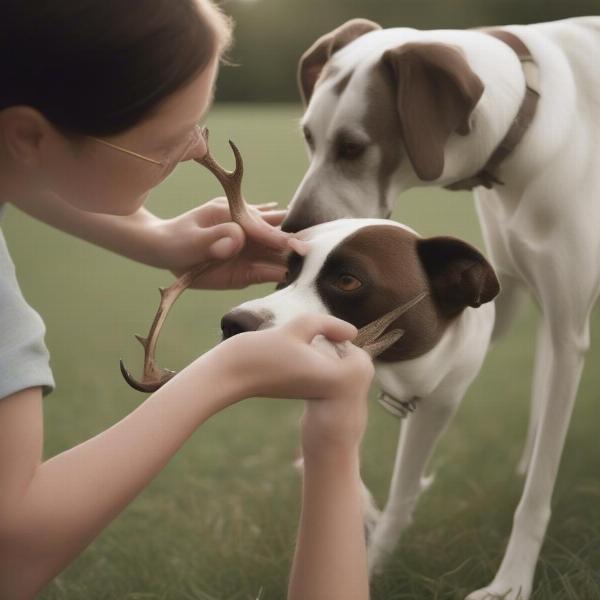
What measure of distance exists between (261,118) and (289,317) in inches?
554

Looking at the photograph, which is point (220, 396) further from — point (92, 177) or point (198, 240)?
point (198, 240)

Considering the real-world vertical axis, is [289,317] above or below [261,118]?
above

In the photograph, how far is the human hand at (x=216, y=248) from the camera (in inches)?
64.7

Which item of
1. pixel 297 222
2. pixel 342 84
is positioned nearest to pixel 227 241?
pixel 297 222

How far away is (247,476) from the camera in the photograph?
2.70 meters

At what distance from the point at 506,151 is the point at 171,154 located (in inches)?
25.0

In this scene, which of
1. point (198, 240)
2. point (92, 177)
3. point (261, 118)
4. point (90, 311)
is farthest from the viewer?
point (261, 118)

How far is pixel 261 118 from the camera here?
15.1 metres

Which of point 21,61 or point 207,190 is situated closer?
point 21,61

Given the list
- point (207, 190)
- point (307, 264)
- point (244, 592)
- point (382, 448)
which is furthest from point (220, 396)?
point (207, 190)

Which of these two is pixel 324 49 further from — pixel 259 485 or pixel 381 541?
pixel 259 485

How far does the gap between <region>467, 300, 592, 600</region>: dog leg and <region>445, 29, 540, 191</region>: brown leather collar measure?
0.24 m

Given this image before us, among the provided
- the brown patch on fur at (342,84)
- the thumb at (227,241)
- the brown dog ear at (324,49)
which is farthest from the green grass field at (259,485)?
the brown patch on fur at (342,84)

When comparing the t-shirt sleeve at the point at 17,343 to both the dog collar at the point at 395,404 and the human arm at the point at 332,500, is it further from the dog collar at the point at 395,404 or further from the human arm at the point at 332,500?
the dog collar at the point at 395,404
